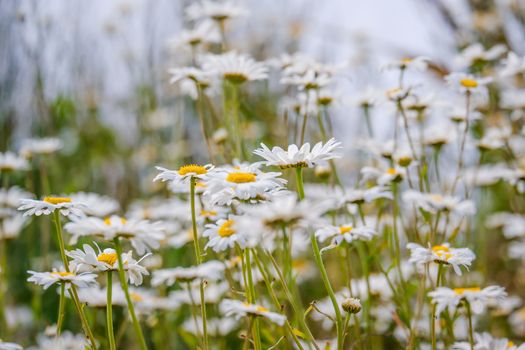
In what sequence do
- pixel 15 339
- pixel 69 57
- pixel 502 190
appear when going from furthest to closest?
pixel 502 190 < pixel 69 57 < pixel 15 339

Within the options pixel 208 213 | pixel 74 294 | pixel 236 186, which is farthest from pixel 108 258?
pixel 208 213

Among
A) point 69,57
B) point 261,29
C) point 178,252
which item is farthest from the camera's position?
point 261,29

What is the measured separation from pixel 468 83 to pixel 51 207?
151 centimetres

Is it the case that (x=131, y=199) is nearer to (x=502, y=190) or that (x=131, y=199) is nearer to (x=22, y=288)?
(x=22, y=288)

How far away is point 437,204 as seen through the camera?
1961mm

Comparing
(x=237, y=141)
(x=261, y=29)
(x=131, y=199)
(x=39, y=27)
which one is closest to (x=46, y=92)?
(x=39, y=27)

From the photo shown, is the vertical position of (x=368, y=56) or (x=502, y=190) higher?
(x=368, y=56)

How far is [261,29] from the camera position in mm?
5812

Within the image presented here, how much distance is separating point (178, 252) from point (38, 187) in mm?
1273

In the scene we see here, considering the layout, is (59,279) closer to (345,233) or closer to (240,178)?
(240,178)

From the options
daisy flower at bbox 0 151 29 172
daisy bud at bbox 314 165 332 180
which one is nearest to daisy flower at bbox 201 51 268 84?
daisy bud at bbox 314 165 332 180

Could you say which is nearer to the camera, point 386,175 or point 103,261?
point 103,261

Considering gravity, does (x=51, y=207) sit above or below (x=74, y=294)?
above

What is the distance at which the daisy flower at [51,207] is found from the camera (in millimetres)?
1683
